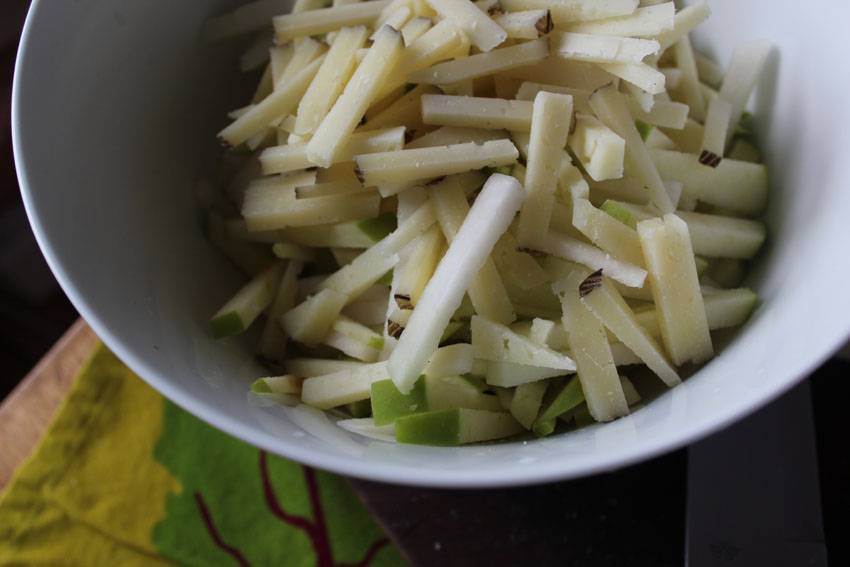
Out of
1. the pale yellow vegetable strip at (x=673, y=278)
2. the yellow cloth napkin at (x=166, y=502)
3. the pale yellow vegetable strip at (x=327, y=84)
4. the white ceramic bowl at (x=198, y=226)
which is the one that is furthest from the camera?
the yellow cloth napkin at (x=166, y=502)

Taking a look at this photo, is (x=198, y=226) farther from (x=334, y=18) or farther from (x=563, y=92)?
(x=563, y=92)

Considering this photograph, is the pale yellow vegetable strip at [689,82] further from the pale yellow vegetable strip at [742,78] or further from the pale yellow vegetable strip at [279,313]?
the pale yellow vegetable strip at [279,313]

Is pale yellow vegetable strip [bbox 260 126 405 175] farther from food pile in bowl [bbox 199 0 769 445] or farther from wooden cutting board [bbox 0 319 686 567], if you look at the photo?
wooden cutting board [bbox 0 319 686 567]

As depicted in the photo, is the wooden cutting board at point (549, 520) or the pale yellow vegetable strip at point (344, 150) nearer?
the pale yellow vegetable strip at point (344, 150)

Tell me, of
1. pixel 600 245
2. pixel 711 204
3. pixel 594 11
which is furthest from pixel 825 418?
pixel 594 11

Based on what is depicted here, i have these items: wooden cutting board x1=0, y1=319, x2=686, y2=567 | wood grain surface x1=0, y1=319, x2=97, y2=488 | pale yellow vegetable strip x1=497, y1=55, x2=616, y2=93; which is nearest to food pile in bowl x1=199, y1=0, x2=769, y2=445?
pale yellow vegetable strip x1=497, y1=55, x2=616, y2=93

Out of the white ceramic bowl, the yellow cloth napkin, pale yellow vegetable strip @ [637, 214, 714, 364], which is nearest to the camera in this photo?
the white ceramic bowl

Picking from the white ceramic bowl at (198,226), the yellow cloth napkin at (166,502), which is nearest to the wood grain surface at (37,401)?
the yellow cloth napkin at (166,502)
